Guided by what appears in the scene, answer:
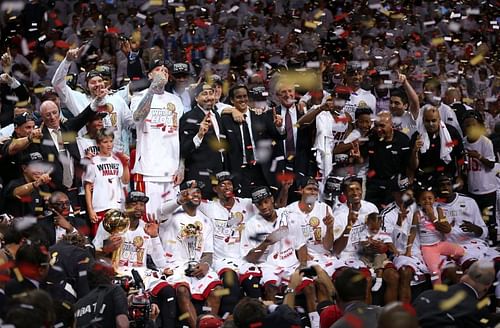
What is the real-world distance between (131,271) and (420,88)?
16.1ft

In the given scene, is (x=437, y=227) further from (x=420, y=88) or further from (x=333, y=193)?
(x=420, y=88)

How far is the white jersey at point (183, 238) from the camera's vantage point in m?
8.56

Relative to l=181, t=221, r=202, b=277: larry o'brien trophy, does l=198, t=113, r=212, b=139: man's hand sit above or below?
above

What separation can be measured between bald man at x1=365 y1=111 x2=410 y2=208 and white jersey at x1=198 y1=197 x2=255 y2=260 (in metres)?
1.37

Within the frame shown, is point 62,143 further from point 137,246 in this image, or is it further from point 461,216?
point 461,216

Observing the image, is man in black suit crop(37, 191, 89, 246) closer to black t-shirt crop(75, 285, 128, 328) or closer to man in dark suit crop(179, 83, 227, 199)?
man in dark suit crop(179, 83, 227, 199)

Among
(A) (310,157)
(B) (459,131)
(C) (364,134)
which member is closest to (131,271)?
Answer: (A) (310,157)

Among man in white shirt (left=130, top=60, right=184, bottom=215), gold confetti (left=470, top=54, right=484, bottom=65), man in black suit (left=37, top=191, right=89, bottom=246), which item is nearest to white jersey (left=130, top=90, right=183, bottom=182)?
man in white shirt (left=130, top=60, right=184, bottom=215)

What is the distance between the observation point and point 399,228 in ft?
30.6

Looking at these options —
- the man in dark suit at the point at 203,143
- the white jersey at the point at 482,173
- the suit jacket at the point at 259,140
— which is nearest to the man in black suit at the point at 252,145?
the suit jacket at the point at 259,140

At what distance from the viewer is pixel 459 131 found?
10539mm

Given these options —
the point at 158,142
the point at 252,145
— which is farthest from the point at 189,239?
the point at 252,145

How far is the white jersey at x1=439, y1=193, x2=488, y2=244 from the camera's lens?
9.45 metres

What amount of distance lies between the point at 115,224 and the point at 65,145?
0.88 meters
